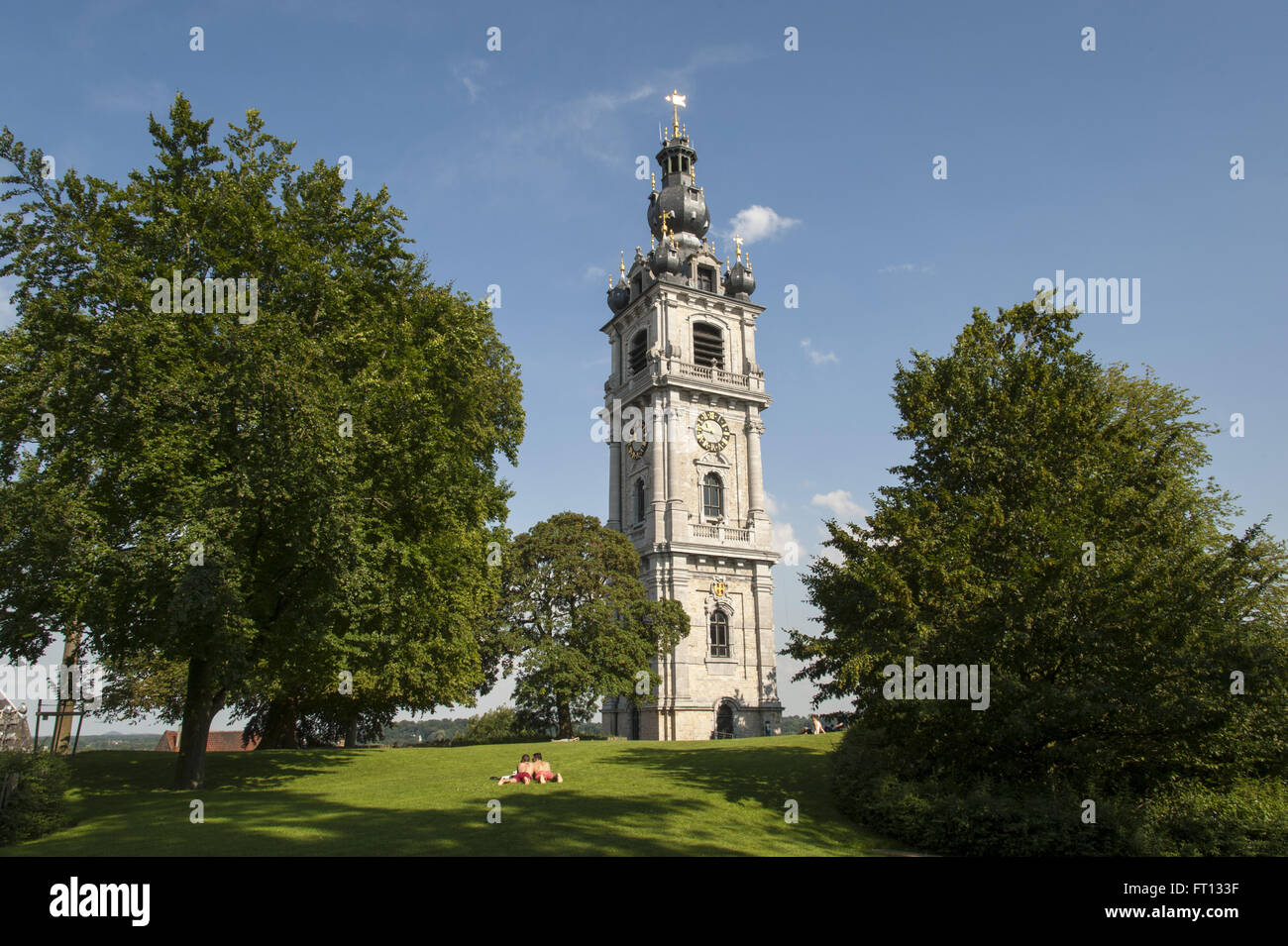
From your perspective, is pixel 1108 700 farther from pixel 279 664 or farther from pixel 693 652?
pixel 693 652

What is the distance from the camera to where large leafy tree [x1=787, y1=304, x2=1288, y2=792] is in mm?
15130

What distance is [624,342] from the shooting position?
6425 centimetres

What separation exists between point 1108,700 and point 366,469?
1581 centimetres

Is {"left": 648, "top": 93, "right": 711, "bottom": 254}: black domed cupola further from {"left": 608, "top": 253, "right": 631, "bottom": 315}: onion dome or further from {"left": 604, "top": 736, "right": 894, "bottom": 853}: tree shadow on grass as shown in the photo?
{"left": 604, "top": 736, "right": 894, "bottom": 853}: tree shadow on grass

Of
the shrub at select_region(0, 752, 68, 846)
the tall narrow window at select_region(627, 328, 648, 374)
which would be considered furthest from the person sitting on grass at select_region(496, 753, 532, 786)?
the tall narrow window at select_region(627, 328, 648, 374)

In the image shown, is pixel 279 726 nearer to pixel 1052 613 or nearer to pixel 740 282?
pixel 1052 613

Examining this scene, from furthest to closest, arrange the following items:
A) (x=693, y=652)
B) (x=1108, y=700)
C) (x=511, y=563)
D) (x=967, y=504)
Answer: (x=693, y=652) → (x=511, y=563) → (x=967, y=504) → (x=1108, y=700)

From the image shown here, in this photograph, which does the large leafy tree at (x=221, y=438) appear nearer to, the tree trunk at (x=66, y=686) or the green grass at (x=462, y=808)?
the tree trunk at (x=66, y=686)

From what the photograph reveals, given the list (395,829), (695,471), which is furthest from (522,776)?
(695,471)

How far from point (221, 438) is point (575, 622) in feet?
92.8

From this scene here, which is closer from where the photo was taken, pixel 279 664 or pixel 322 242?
pixel 279 664
